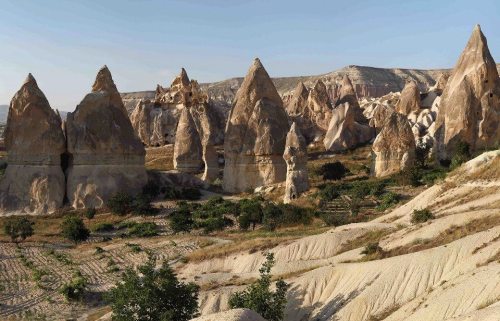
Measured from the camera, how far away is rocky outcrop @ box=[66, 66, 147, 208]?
1193 inches

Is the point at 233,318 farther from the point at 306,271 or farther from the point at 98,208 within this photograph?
the point at 98,208

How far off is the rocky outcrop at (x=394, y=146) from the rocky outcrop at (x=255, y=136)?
6.10m

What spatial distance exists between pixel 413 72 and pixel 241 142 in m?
130

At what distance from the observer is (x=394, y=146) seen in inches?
1289

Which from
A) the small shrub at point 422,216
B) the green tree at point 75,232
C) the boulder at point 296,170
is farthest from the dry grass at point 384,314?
the boulder at point 296,170

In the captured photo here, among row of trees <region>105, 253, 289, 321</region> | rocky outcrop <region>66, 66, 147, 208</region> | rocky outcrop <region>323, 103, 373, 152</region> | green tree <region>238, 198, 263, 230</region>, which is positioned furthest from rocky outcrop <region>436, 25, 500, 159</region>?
row of trees <region>105, 253, 289, 321</region>

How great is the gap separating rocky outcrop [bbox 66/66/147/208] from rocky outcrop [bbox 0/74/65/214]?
2.63 feet

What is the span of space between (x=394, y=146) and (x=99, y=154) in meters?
18.1

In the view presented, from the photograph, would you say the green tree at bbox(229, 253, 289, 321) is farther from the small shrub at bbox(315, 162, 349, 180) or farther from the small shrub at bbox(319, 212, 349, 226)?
the small shrub at bbox(315, 162, 349, 180)

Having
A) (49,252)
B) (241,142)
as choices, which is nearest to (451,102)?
(241,142)

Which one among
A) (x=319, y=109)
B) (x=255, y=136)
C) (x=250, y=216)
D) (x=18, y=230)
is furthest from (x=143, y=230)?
(x=319, y=109)

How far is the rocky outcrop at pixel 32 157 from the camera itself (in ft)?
98.5

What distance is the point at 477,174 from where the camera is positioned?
1920cm

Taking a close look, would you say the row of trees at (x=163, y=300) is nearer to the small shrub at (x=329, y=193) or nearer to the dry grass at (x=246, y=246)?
the dry grass at (x=246, y=246)
